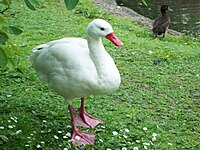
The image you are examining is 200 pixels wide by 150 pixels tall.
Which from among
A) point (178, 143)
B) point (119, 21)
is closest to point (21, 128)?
point (178, 143)

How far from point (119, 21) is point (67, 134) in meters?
6.07

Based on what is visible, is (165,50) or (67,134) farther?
(165,50)

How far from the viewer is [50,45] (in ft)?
14.8

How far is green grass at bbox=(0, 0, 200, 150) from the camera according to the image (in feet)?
13.7

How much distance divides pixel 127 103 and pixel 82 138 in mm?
1219

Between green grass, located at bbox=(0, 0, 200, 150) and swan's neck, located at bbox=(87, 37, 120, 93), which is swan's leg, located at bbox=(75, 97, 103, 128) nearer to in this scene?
green grass, located at bbox=(0, 0, 200, 150)

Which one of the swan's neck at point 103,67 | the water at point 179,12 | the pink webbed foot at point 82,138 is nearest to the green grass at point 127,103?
the pink webbed foot at point 82,138

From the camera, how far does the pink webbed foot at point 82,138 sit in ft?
13.5

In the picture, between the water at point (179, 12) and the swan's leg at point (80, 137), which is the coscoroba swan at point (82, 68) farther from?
the water at point (179, 12)

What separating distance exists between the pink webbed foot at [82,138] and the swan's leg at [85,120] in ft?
0.78

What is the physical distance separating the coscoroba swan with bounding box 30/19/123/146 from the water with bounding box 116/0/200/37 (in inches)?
264

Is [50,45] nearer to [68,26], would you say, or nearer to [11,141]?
[11,141]

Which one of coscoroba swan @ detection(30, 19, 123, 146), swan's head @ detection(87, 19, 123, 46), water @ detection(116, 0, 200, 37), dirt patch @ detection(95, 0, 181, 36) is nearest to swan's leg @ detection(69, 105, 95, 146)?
coscoroba swan @ detection(30, 19, 123, 146)

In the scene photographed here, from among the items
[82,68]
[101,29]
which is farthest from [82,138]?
[101,29]
